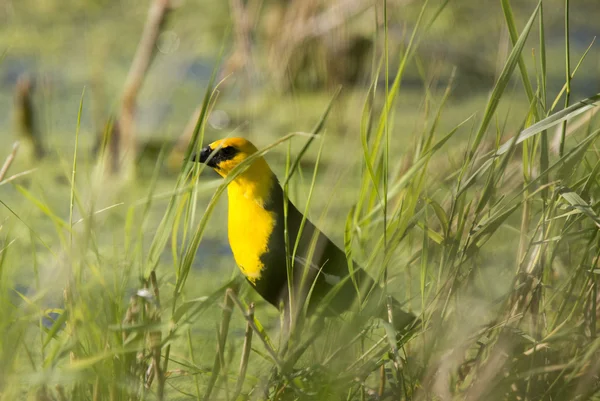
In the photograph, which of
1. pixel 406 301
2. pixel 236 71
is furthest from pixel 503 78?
pixel 236 71

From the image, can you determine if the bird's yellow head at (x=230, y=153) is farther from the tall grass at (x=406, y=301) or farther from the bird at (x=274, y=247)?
the tall grass at (x=406, y=301)

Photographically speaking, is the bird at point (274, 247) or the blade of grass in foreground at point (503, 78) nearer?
the blade of grass in foreground at point (503, 78)

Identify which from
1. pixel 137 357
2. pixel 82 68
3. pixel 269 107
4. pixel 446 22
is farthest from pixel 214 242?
pixel 446 22

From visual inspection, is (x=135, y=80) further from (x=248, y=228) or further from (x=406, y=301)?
(x=406, y=301)

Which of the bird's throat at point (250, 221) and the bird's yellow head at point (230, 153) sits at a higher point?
the bird's yellow head at point (230, 153)

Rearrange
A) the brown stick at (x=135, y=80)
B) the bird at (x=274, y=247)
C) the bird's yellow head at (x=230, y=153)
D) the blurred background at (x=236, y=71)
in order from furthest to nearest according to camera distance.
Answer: the blurred background at (x=236, y=71)
the brown stick at (x=135, y=80)
the bird's yellow head at (x=230, y=153)
the bird at (x=274, y=247)

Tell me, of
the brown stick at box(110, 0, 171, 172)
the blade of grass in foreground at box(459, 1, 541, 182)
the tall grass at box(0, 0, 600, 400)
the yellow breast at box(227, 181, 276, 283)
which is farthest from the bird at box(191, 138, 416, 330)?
the brown stick at box(110, 0, 171, 172)

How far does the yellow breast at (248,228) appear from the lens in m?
1.46

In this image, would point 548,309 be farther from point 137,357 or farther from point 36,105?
point 36,105

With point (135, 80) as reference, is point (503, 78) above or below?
above

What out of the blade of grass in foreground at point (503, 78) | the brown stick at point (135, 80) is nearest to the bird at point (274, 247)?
the blade of grass in foreground at point (503, 78)

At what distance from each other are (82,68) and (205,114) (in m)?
3.02

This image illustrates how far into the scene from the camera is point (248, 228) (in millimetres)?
1495

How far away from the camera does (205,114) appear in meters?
1.13
